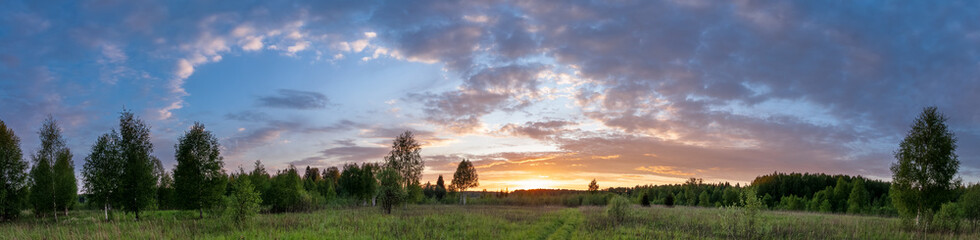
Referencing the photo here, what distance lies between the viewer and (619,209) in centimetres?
3412

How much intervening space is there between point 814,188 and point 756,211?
300 feet

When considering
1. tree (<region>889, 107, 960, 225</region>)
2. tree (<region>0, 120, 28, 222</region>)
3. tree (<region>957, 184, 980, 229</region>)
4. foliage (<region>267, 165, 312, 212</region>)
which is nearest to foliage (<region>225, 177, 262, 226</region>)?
foliage (<region>267, 165, 312, 212</region>)

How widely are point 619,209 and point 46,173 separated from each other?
45.6m

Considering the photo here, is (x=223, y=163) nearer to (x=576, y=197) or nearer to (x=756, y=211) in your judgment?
(x=756, y=211)

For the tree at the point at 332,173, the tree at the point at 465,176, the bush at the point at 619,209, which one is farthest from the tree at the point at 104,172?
the tree at the point at 332,173

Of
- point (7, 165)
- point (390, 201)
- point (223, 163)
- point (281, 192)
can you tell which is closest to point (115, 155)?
point (223, 163)

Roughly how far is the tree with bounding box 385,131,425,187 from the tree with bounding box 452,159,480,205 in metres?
28.8

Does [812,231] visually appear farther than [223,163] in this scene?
No

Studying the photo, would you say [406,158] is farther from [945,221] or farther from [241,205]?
[945,221]

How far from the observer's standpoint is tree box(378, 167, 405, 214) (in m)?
39.2

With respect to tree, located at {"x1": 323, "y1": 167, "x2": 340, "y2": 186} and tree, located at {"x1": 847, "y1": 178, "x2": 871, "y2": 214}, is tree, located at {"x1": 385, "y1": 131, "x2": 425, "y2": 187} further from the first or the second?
tree, located at {"x1": 323, "y1": 167, "x2": 340, "y2": 186}

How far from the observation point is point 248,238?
17.3m

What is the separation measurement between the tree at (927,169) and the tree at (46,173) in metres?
61.0

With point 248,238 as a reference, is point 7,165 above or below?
above
